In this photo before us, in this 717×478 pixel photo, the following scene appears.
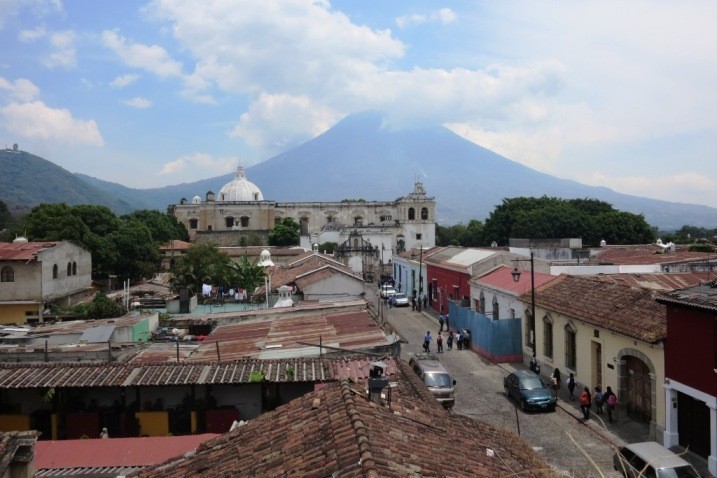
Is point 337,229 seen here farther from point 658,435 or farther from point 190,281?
Answer: point 658,435

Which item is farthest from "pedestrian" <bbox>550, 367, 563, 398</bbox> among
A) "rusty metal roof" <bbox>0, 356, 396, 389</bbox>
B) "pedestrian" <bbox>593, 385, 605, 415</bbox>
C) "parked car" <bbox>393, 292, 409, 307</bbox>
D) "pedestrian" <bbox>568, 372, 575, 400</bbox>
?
"parked car" <bbox>393, 292, 409, 307</bbox>

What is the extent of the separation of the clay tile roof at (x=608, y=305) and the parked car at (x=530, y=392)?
215cm

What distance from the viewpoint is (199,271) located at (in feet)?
98.1

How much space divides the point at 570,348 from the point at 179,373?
39.0ft

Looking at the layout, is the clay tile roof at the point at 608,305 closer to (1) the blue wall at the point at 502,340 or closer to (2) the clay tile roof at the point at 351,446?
(1) the blue wall at the point at 502,340

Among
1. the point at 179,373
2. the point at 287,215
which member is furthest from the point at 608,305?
the point at 287,215

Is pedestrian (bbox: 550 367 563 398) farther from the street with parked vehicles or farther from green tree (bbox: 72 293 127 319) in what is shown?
green tree (bbox: 72 293 127 319)

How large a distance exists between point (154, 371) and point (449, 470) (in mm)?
7113

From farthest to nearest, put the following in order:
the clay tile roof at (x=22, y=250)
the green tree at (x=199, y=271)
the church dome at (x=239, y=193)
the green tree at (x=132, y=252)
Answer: the church dome at (x=239, y=193) < the green tree at (x=132, y=252) < the green tree at (x=199, y=271) < the clay tile roof at (x=22, y=250)

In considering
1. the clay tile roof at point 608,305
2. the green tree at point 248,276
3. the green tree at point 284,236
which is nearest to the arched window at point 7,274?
the green tree at point 248,276

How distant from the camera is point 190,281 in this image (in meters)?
29.8

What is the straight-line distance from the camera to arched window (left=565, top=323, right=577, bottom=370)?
1791cm

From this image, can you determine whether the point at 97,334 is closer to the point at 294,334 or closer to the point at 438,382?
the point at 294,334

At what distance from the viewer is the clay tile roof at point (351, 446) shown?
532 cm
